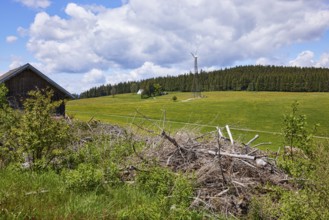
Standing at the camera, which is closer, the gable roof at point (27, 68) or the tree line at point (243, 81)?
the gable roof at point (27, 68)

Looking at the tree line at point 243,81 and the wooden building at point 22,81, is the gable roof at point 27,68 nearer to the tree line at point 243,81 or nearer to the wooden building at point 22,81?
the wooden building at point 22,81

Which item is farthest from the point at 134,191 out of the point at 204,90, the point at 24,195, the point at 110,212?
the point at 204,90

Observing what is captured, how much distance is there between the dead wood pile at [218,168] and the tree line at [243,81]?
95.1m

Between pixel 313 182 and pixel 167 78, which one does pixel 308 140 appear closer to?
pixel 313 182

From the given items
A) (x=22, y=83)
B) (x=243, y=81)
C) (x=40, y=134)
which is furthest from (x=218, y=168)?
(x=243, y=81)

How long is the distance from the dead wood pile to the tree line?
95087 millimetres

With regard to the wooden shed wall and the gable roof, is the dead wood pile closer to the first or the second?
the gable roof

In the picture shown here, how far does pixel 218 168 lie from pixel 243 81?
143532mm

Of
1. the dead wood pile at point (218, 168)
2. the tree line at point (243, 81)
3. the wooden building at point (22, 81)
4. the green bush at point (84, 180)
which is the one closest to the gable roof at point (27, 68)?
the wooden building at point (22, 81)

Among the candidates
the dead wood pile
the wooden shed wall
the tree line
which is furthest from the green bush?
the tree line

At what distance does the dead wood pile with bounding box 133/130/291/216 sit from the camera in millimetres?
7953

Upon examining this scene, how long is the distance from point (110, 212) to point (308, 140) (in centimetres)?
712

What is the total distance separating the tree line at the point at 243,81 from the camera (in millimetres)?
130625

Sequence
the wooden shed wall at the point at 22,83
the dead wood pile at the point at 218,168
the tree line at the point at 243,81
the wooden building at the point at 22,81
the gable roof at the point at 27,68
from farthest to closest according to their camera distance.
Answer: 1. the tree line at the point at 243,81
2. the wooden shed wall at the point at 22,83
3. the wooden building at the point at 22,81
4. the gable roof at the point at 27,68
5. the dead wood pile at the point at 218,168
